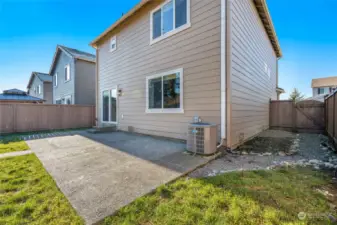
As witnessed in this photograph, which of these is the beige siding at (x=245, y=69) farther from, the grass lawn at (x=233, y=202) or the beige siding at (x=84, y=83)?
the beige siding at (x=84, y=83)

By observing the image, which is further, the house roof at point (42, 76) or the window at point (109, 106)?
the house roof at point (42, 76)

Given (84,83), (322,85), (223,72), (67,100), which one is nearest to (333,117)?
(223,72)

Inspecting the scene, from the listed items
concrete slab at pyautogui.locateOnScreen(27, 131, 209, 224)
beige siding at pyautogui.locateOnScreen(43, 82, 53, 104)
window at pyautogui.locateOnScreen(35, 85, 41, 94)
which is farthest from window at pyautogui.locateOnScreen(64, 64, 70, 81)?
concrete slab at pyautogui.locateOnScreen(27, 131, 209, 224)

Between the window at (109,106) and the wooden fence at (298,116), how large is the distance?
9174 mm

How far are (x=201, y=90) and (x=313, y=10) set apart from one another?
893cm

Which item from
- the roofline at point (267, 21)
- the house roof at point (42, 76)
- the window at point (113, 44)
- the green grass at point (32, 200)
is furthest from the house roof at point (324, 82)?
the house roof at point (42, 76)

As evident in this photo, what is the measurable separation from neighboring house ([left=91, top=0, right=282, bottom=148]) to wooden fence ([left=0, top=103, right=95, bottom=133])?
139 inches

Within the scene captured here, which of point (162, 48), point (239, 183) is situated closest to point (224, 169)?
point (239, 183)

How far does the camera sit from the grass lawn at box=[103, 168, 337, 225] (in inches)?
57.7

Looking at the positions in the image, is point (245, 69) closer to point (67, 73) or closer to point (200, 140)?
point (200, 140)

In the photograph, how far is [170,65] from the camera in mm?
5195

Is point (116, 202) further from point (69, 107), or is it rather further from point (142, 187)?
point (69, 107)

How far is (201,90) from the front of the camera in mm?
4371

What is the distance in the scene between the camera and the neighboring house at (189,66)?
400cm
